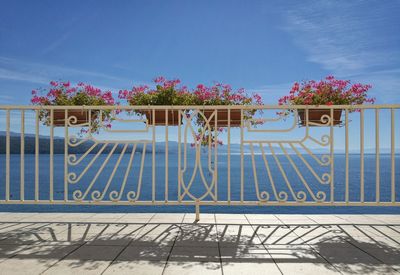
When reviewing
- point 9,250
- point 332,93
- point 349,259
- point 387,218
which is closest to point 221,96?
point 332,93

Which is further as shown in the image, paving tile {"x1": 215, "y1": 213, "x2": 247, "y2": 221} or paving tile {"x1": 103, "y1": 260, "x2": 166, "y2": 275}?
paving tile {"x1": 215, "y1": 213, "x2": 247, "y2": 221}

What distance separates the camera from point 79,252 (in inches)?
97.1

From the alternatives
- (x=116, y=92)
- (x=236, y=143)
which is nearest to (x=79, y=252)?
(x=236, y=143)

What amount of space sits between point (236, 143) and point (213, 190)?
1.80ft

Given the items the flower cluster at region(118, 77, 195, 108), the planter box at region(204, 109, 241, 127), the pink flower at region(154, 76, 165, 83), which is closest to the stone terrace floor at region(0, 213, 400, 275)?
the planter box at region(204, 109, 241, 127)

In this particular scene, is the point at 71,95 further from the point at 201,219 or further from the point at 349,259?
the point at 349,259

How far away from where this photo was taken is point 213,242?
2.73 meters

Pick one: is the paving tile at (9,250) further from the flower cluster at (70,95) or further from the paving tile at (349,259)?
the paving tile at (349,259)

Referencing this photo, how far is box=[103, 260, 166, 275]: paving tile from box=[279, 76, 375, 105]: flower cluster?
2.26 m

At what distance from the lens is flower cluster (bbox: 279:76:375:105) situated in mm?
3541

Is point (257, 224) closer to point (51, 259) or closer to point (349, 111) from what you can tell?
point (349, 111)

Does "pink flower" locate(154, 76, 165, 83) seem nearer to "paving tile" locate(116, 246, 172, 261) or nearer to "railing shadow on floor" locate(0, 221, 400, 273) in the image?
"railing shadow on floor" locate(0, 221, 400, 273)

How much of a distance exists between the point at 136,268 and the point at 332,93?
263 centimetres

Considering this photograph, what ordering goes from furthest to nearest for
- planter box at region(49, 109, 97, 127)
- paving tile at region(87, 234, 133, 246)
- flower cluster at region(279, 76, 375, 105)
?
flower cluster at region(279, 76, 375, 105)
planter box at region(49, 109, 97, 127)
paving tile at region(87, 234, 133, 246)
